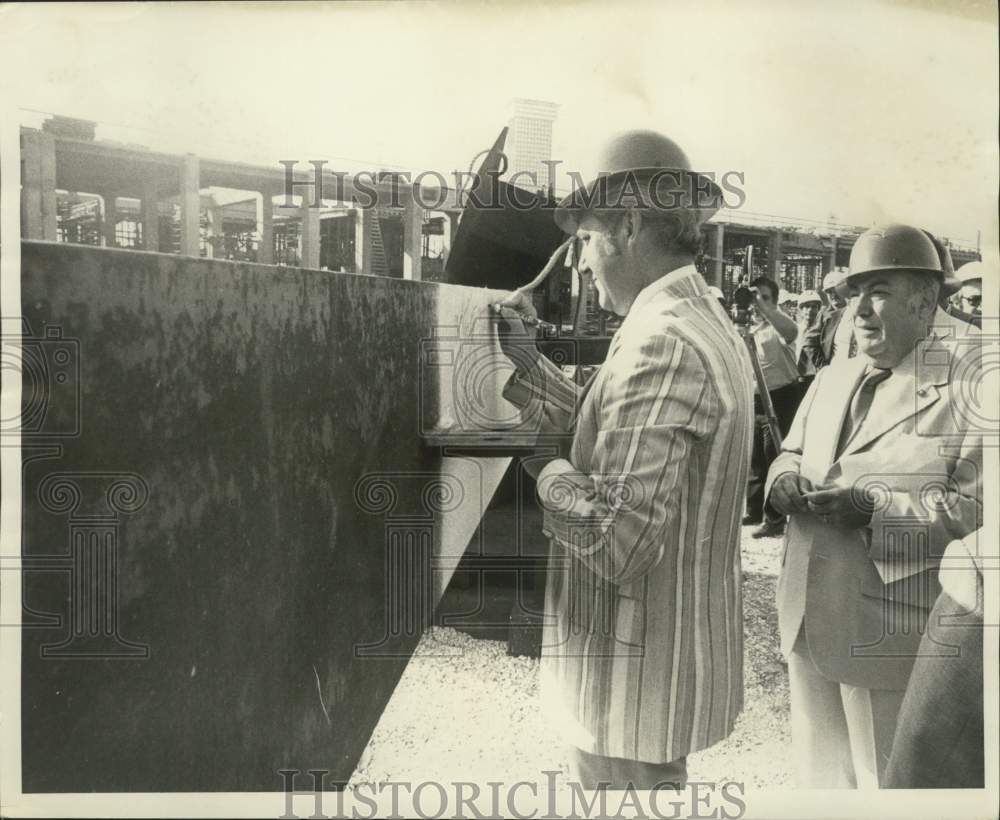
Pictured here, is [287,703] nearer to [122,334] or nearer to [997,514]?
[122,334]

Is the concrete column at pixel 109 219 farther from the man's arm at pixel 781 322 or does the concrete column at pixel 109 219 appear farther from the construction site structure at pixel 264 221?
the man's arm at pixel 781 322

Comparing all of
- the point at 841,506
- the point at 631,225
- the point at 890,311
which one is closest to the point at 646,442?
the point at 631,225

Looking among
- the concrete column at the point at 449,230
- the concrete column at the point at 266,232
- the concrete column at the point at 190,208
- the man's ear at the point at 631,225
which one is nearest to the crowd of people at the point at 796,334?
the man's ear at the point at 631,225

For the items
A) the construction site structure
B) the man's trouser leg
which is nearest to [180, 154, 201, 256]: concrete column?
the construction site structure

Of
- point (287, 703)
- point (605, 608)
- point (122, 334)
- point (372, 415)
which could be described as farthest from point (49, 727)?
point (605, 608)

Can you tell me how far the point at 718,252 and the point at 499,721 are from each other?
94 centimetres

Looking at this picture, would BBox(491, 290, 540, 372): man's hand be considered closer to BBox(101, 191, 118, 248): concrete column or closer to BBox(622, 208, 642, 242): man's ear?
BBox(622, 208, 642, 242): man's ear

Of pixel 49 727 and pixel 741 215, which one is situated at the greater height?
pixel 741 215

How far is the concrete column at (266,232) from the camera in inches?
55.4

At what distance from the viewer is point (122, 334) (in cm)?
109

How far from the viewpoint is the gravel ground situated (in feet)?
5.04

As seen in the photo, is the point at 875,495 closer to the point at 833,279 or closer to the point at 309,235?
the point at 833,279

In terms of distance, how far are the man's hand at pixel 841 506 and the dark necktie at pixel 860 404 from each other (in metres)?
0.08

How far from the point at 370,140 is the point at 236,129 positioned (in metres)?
0.23
